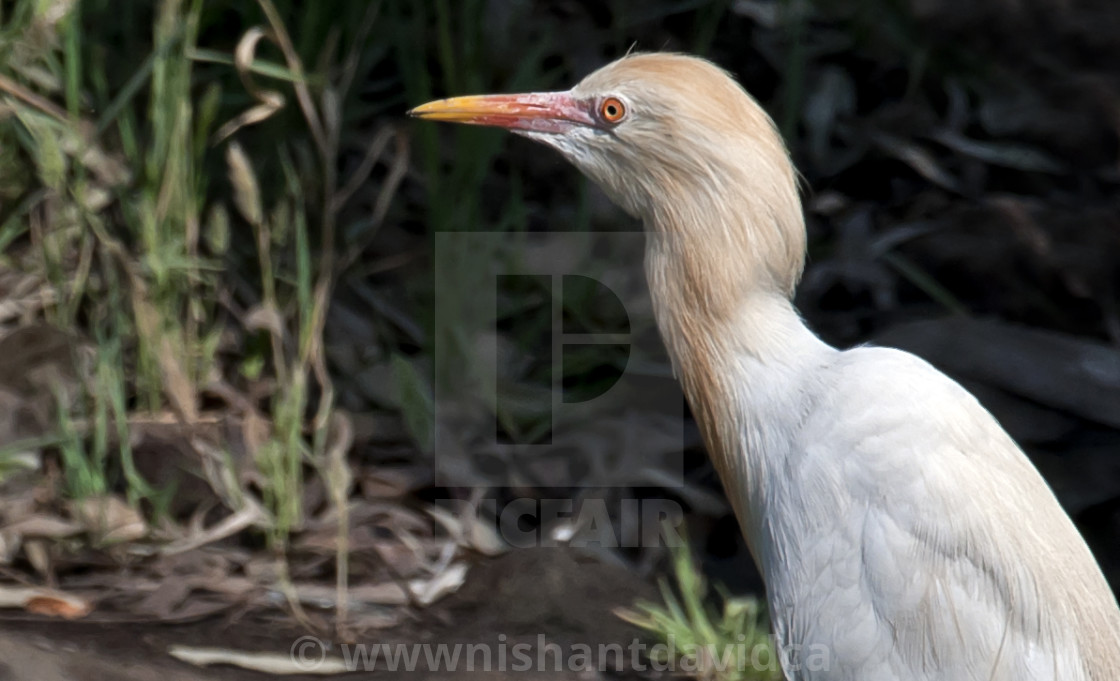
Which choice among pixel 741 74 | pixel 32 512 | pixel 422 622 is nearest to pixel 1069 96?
pixel 741 74

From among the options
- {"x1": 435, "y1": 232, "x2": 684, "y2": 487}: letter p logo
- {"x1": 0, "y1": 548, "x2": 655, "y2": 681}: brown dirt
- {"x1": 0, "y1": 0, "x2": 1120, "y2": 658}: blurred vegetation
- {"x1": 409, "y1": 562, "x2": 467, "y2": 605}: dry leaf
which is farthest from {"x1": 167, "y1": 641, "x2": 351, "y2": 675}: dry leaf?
{"x1": 435, "y1": 232, "x2": 684, "y2": 487}: letter p logo

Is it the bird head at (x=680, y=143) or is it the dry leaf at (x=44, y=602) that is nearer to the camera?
the bird head at (x=680, y=143)

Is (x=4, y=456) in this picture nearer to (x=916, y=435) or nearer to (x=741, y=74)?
(x=916, y=435)

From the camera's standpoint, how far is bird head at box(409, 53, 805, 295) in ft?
7.36

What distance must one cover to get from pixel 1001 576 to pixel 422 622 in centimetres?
127

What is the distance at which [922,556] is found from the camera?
2186mm

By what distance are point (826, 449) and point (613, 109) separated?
28.4 inches

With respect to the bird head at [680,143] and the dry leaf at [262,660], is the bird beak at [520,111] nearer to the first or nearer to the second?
the bird head at [680,143]

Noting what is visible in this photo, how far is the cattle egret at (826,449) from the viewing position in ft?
7.16

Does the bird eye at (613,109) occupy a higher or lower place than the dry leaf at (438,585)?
higher

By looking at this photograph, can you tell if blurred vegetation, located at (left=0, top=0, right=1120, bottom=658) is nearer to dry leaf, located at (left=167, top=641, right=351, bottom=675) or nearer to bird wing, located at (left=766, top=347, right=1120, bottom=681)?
dry leaf, located at (left=167, top=641, right=351, bottom=675)

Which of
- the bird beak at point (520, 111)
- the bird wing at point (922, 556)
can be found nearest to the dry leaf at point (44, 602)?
the bird beak at point (520, 111)

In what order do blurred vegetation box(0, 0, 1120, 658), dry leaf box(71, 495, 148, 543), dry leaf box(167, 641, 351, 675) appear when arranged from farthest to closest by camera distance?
blurred vegetation box(0, 0, 1120, 658)
dry leaf box(71, 495, 148, 543)
dry leaf box(167, 641, 351, 675)

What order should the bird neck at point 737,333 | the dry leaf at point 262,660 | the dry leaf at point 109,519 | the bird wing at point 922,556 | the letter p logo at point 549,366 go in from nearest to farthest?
the bird wing at point 922,556 < the bird neck at point 737,333 < the dry leaf at point 262,660 < the dry leaf at point 109,519 < the letter p logo at point 549,366
